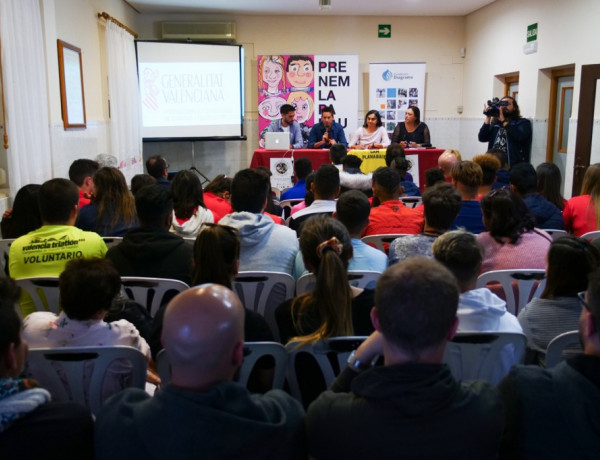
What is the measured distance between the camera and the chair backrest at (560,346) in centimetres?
174

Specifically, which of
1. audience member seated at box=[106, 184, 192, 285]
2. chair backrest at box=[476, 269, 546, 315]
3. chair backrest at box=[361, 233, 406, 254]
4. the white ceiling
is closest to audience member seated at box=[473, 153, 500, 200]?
chair backrest at box=[361, 233, 406, 254]

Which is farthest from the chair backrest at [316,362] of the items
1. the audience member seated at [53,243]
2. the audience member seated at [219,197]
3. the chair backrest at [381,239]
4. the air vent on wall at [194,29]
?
the air vent on wall at [194,29]

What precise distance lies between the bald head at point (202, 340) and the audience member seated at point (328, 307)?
1.90 feet

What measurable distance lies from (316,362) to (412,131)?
22.7 feet

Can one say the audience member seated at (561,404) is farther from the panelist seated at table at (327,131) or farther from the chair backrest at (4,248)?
the panelist seated at table at (327,131)

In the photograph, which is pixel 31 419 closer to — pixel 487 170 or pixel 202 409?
pixel 202 409

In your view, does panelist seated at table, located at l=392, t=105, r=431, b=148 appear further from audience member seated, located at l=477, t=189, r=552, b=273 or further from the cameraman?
audience member seated, located at l=477, t=189, r=552, b=273

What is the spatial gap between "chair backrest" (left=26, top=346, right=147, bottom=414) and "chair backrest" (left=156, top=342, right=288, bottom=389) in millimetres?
61

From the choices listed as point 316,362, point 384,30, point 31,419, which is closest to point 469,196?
point 316,362

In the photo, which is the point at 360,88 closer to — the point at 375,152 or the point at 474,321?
the point at 375,152

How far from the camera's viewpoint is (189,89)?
9.07m

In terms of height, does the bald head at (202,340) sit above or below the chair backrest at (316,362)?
above

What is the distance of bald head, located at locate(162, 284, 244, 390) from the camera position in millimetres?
1172

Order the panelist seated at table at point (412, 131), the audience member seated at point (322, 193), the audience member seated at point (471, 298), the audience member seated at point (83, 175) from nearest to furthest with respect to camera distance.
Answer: the audience member seated at point (471, 298)
the audience member seated at point (322, 193)
the audience member seated at point (83, 175)
the panelist seated at table at point (412, 131)
